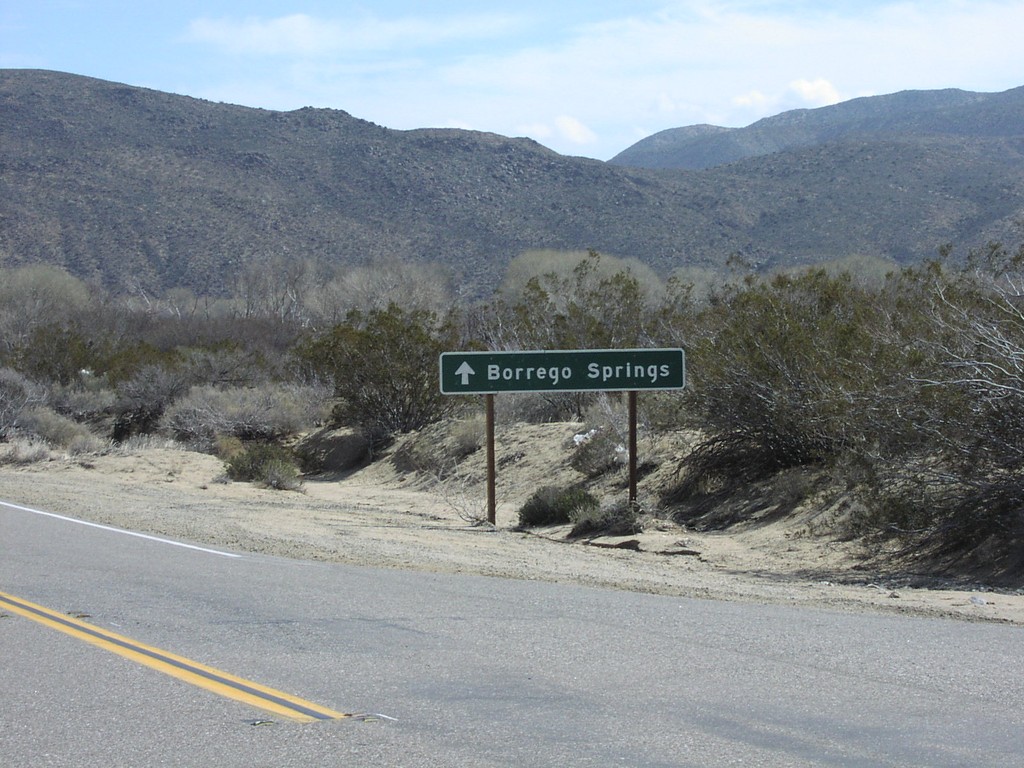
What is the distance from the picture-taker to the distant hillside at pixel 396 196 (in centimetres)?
7956

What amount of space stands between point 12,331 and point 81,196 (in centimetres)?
3217

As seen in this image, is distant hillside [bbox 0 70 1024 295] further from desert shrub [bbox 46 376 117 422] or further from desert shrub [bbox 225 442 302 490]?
desert shrub [bbox 225 442 302 490]

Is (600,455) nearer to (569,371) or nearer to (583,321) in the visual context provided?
(569,371)

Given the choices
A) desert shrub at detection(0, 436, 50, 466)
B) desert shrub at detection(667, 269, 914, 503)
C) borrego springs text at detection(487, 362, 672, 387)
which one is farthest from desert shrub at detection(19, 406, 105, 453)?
desert shrub at detection(667, 269, 914, 503)

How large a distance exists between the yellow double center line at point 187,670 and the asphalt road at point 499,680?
96 mm

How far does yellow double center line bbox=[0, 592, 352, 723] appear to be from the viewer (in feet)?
20.4

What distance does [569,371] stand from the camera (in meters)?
18.1

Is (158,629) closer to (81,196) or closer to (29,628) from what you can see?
(29,628)

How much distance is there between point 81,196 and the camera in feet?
274

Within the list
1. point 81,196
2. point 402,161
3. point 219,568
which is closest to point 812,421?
point 219,568

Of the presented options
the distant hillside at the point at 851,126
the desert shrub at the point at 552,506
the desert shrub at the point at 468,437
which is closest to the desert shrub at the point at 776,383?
the desert shrub at the point at 552,506

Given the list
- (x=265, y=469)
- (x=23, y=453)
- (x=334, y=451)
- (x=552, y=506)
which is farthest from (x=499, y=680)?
(x=23, y=453)

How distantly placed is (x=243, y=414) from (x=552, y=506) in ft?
58.2

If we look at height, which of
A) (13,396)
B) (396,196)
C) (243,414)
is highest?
(396,196)
